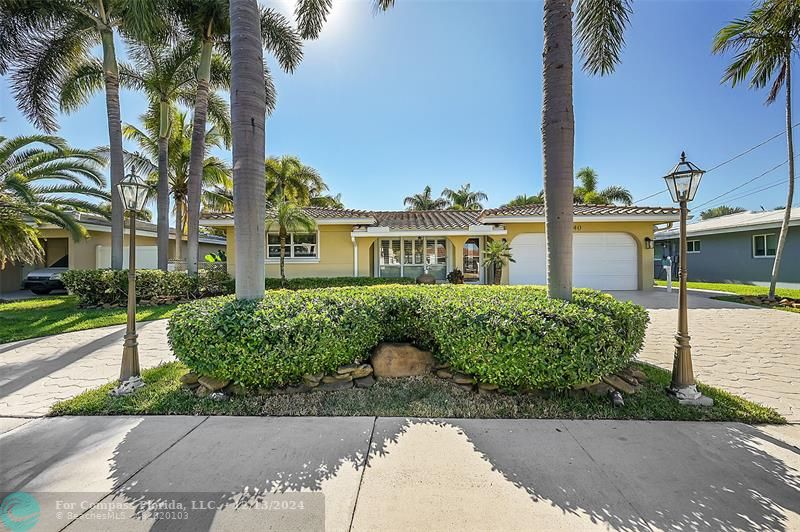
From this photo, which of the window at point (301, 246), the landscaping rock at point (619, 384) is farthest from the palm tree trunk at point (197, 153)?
the landscaping rock at point (619, 384)

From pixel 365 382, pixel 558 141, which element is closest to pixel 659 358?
pixel 558 141

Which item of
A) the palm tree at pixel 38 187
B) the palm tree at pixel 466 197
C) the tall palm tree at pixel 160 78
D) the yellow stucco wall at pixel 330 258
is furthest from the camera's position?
the palm tree at pixel 466 197

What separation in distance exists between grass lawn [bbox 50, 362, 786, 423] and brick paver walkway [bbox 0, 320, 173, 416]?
0.54m

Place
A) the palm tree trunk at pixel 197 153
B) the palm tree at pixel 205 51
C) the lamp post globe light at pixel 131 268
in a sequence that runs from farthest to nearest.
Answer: the palm tree trunk at pixel 197 153, the palm tree at pixel 205 51, the lamp post globe light at pixel 131 268

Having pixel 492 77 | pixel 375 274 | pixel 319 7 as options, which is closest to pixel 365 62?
pixel 319 7

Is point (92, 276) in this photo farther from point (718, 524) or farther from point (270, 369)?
point (718, 524)

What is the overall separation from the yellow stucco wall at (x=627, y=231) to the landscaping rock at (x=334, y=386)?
10.4 m

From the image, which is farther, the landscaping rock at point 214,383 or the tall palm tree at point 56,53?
the tall palm tree at point 56,53

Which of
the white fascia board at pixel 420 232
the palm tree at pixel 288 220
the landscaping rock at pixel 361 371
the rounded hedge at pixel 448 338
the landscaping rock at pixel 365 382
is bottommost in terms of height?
the landscaping rock at pixel 365 382

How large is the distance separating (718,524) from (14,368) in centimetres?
881

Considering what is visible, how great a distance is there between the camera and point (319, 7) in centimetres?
626

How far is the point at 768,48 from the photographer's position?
1022 centimetres

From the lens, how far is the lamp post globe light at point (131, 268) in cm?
405

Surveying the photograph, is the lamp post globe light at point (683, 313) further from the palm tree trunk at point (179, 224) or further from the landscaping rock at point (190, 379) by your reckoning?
the palm tree trunk at point (179, 224)
